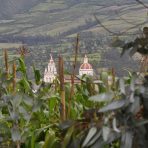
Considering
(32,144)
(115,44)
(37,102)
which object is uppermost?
(115,44)

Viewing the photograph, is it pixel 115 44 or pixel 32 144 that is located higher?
pixel 115 44

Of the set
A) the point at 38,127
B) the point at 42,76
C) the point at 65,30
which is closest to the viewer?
the point at 38,127

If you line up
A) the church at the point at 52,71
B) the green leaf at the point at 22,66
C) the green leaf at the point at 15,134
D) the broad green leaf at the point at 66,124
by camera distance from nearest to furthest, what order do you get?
the broad green leaf at the point at 66,124, the green leaf at the point at 15,134, the green leaf at the point at 22,66, the church at the point at 52,71

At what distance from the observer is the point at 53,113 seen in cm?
248

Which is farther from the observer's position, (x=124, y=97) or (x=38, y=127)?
(x=38, y=127)

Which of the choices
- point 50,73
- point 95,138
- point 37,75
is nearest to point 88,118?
point 95,138

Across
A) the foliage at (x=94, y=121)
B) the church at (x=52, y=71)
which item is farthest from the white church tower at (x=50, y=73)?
the foliage at (x=94, y=121)

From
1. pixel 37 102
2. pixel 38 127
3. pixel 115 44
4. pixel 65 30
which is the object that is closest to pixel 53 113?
pixel 38 127

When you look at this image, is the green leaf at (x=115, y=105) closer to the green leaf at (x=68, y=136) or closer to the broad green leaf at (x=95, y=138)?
the broad green leaf at (x=95, y=138)

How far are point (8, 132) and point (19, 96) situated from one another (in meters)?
0.19

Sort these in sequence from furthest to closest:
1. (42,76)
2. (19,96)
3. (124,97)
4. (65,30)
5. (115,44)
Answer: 1. (65,30)
2. (42,76)
3. (19,96)
4. (115,44)
5. (124,97)

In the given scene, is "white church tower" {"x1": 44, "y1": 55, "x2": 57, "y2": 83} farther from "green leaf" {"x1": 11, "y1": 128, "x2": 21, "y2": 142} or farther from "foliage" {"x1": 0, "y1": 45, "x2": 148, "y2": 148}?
"green leaf" {"x1": 11, "y1": 128, "x2": 21, "y2": 142}

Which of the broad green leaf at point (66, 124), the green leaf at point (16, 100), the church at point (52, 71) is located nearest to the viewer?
the broad green leaf at point (66, 124)

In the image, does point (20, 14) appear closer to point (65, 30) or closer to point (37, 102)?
point (65, 30)
